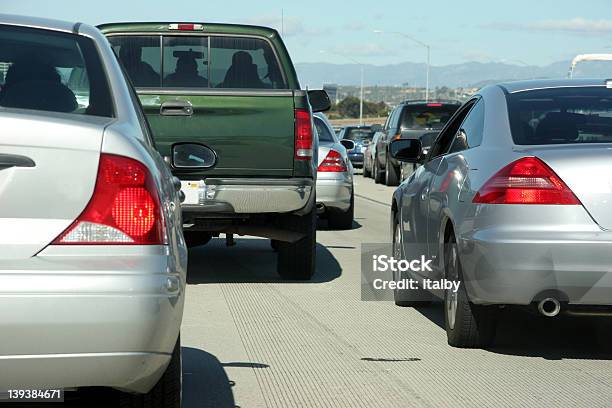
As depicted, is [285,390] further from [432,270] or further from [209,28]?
[209,28]

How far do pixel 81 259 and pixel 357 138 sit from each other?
40.2 metres

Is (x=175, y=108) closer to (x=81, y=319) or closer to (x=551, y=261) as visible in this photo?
(x=551, y=261)

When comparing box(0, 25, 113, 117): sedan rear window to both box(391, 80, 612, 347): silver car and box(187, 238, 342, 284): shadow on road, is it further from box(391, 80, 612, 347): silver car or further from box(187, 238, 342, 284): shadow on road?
box(187, 238, 342, 284): shadow on road

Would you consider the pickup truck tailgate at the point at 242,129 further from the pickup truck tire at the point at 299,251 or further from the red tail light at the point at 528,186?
the red tail light at the point at 528,186

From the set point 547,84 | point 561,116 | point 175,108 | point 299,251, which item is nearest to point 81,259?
point 561,116

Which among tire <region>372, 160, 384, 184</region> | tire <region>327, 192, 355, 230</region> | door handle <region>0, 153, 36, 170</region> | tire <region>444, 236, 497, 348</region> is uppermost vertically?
door handle <region>0, 153, 36, 170</region>

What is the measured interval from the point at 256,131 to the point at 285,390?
3.89 meters

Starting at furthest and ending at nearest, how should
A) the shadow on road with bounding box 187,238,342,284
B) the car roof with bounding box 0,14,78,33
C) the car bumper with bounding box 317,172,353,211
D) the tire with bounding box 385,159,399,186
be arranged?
the tire with bounding box 385,159,399,186, the car bumper with bounding box 317,172,353,211, the shadow on road with bounding box 187,238,342,284, the car roof with bounding box 0,14,78,33

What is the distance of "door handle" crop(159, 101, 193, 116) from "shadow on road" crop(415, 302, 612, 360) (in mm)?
2144

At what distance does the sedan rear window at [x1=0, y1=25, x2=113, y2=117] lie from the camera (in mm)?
4730

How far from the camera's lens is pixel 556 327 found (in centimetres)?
823

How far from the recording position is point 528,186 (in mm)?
6543

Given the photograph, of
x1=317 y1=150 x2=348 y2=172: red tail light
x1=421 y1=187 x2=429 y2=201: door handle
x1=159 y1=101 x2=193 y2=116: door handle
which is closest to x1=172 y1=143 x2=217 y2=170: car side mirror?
x1=159 y1=101 x2=193 y2=116: door handle

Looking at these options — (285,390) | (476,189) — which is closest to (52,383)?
(285,390)
